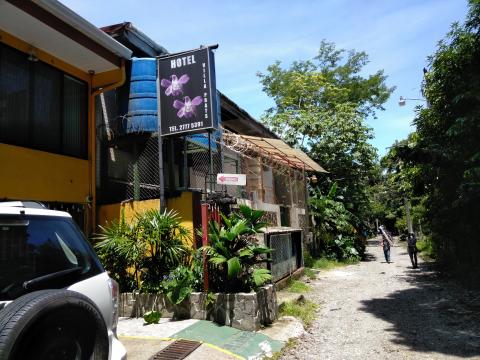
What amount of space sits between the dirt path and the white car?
3666 millimetres

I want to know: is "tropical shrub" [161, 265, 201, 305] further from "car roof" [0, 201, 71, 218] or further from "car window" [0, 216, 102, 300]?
"car roof" [0, 201, 71, 218]

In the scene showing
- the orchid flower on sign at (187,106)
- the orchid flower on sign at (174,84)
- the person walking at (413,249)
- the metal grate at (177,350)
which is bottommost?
the metal grate at (177,350)

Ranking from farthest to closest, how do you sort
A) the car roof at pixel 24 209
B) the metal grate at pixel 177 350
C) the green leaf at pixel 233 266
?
the green leaf at pixel 233 266, the metal grate at pixel 177 350, the car roof at pixel 24 209

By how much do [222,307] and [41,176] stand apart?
4.04 m

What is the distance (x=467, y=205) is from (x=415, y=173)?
8.50ft

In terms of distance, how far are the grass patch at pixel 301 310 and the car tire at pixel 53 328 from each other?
5.62 m

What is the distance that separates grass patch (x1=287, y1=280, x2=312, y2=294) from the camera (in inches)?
456

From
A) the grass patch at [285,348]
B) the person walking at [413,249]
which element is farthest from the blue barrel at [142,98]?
the person walking at [413,249]

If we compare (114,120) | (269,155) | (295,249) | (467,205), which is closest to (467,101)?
(467,205)

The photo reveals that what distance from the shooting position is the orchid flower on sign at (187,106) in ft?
28.7

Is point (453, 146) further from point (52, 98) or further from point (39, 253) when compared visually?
point (39, 253)

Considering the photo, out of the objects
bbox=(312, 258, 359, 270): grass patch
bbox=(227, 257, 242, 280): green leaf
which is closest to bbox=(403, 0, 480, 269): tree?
bbox=(312, 258, 359, 270): grass patch

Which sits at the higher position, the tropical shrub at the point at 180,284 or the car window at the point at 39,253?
the car window at the point at 39,253

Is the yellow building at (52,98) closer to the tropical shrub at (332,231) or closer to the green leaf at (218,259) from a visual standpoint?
the green leaf at (218,259)
